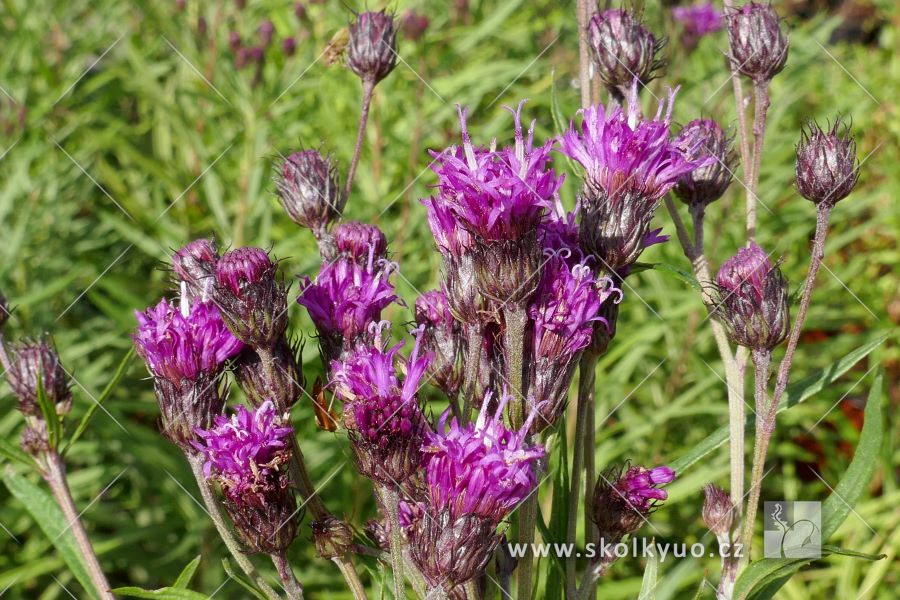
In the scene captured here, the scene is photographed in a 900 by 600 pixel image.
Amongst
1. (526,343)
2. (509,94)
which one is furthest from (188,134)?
(526,343)

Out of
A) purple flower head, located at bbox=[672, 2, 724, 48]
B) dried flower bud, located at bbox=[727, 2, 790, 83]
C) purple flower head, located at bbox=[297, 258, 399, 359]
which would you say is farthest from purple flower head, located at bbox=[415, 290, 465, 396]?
purple flower head, located at bbox=[672, 2, 724, 48]

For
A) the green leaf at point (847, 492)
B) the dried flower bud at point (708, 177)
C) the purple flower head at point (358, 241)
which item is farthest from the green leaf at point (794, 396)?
the purple flower head at point (358, 241)

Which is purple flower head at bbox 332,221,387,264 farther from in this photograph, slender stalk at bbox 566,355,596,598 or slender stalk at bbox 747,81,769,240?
slender stalk at bbox 747,81,769,240

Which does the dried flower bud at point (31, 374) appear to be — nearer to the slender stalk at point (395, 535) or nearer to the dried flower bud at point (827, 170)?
the slender stalk at point (395, 535)

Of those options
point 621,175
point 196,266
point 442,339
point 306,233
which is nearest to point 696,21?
point 306,233

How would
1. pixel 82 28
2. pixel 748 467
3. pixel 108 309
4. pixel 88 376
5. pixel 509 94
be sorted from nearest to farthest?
1. pixel 108 309
2. pixel 88 376
3. pixel 748 467
4. pixel 509 94
5. pixel 82 28

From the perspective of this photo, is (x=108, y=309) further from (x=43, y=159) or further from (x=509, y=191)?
(x=509, y=191)
